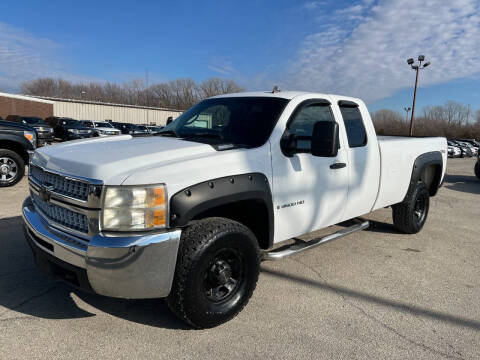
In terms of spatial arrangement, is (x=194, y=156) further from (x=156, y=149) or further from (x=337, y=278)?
(x=337, y=278)

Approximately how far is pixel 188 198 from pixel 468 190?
11016mm

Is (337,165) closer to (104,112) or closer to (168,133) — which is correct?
(168,133)

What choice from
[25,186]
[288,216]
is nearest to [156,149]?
[288,216]

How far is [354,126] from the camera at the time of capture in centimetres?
420

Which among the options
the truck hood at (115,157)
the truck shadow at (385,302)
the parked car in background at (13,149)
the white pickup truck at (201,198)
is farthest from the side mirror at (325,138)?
the parked car in background at (13,149)

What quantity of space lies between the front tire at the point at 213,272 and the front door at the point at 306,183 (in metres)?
0.46

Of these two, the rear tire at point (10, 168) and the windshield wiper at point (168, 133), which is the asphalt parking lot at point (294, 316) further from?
the rear tire at point (10, 168)

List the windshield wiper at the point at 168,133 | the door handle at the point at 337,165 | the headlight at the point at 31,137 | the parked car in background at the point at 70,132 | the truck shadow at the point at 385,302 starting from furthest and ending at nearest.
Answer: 1. the parked car in background at the point at 70,132
2. the headlight at the point at 31,137
3. the windshield wiper at the point at 168,133
4. the door handle at the point at 337,165
5. the truck shadow at the point at 385,302

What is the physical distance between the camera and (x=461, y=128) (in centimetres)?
7419

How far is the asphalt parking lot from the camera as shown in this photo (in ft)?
8.54

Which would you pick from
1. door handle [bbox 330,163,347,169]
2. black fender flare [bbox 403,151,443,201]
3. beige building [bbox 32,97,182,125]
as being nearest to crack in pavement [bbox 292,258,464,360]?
door handle [bbox 330,163,347,169]

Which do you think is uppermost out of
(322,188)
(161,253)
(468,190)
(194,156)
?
(194,156)

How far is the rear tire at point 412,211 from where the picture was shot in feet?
17.3

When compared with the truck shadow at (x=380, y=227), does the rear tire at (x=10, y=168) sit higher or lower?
higher
